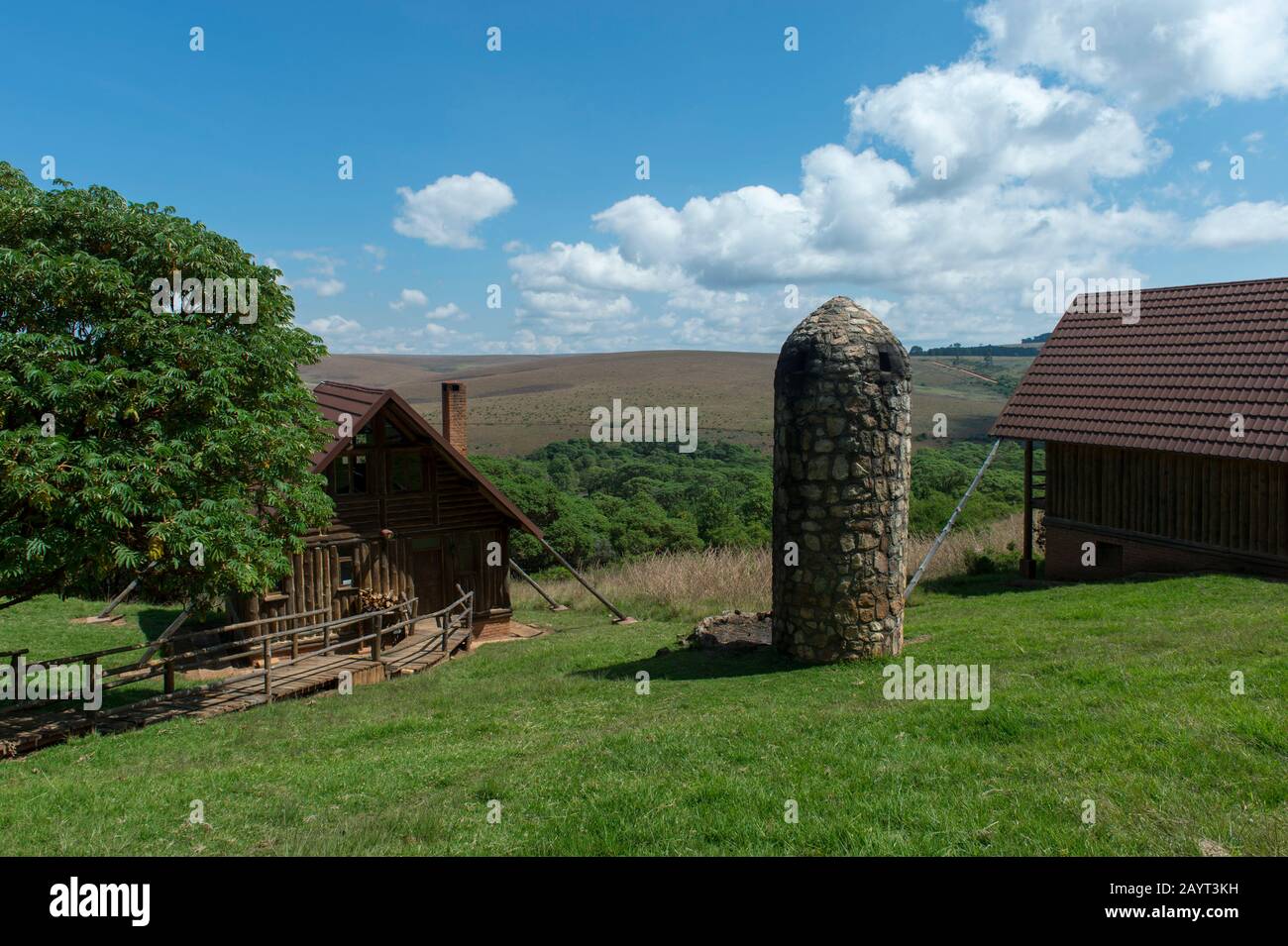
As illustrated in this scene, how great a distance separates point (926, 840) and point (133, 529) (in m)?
11.9

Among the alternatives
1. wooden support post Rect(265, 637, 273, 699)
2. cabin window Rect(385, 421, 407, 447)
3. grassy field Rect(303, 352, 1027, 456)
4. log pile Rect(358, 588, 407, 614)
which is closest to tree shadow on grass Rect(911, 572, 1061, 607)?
log pile Rect(358, 588, 407, 614)

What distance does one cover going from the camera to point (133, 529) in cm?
1228

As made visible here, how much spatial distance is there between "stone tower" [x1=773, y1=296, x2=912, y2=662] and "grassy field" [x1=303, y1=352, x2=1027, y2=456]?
205ft

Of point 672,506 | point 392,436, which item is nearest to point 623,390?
point 672,506

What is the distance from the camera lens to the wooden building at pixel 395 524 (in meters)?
20.4

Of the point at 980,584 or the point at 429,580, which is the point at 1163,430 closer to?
the point at 980,584

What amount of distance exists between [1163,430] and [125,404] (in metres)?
22.8

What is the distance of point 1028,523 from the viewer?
24953 mm

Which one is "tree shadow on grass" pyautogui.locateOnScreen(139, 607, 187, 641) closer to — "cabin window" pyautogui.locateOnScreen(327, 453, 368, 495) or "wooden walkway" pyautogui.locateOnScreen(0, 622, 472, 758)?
"cabin window" pyautogui.locateOnScreen(327, 453, 368, 495)

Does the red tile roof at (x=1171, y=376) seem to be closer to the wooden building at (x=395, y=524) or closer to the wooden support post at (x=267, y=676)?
the wooden building at (x=395, y=524)

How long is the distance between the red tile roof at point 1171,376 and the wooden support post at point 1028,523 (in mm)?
994

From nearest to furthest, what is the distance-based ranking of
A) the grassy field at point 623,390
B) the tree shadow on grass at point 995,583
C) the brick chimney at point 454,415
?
the tree shadow on grass at point 995,583
the brick chimney at point 454,415
the grassy field at point 623,390

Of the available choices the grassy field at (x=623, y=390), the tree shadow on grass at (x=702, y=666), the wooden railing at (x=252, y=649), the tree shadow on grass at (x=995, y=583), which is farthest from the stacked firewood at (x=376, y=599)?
the grassy field at (x=623, y=390)
